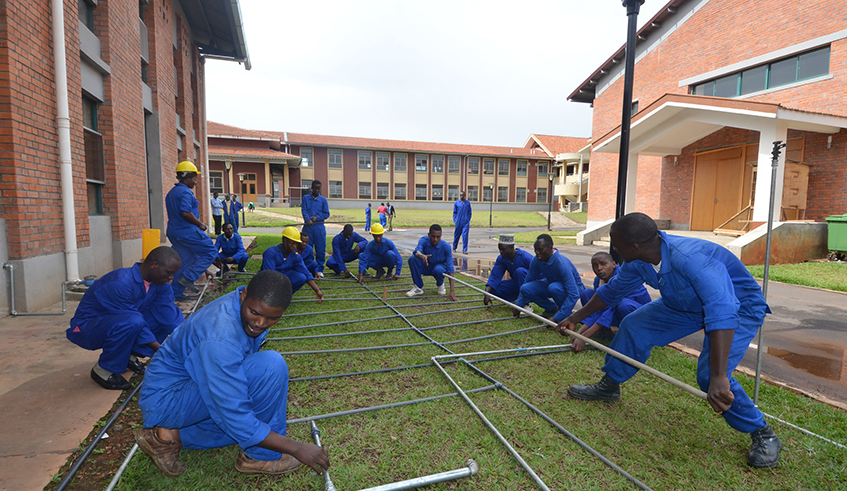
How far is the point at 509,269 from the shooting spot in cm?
514

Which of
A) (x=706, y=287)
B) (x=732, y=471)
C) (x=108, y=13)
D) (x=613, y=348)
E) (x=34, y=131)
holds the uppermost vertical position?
(x=108, y=13)

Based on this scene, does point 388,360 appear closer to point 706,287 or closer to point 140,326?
point 140,326

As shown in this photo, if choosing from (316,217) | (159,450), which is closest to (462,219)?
(316,217)

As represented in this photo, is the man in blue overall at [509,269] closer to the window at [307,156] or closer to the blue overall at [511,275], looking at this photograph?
the blue overall at [511,275]

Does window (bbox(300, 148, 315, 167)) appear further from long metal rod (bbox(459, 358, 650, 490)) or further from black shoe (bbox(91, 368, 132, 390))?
long metal rod (bbox(459, 358, 650, 490))

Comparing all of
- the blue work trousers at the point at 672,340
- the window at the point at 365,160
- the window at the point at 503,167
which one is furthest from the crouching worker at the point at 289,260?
the window at the point at 503,167

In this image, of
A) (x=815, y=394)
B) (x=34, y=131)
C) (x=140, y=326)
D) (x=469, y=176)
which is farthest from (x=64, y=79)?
(x=469, y=176)

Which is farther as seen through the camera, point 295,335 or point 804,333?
point 804,333

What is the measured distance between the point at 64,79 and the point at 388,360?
4799mm

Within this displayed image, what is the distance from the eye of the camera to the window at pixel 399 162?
36.5 metres

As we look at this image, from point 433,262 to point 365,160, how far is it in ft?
102

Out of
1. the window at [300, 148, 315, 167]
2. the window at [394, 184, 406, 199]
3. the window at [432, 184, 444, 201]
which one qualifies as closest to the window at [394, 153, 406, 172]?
the window at [394, 184, 406, 199]

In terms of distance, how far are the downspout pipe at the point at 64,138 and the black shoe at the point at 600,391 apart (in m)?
5.31

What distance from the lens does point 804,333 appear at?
171 inches
